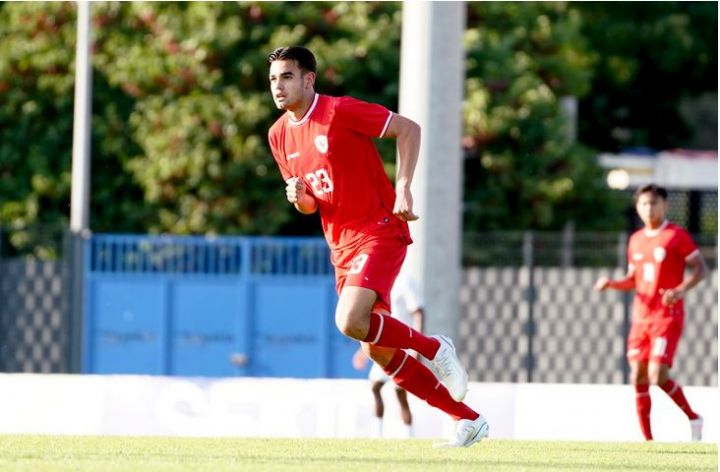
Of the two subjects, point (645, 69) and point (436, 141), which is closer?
point (436, 141)

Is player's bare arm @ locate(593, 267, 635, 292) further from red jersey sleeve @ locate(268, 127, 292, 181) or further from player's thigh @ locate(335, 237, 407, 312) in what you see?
red jersey sleeve @ locate(268, 127, 292, 181)

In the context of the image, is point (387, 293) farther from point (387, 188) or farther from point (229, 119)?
point (229, 119)

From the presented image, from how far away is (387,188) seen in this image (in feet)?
27.5

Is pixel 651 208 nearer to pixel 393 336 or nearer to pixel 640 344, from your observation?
pixel 640 344

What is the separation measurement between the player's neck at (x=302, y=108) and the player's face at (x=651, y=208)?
3.87 m

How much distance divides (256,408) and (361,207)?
3.75 metres

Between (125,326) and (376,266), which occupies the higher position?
(376,266)

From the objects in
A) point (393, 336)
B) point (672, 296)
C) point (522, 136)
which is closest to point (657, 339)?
point (672, 296)

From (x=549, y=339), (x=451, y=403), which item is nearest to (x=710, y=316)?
(x=549, y=339)

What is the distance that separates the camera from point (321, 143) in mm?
8258

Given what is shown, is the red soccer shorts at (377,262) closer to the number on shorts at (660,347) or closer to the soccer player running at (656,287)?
the soccer player running at (656,287)

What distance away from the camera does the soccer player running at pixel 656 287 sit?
11492 mm

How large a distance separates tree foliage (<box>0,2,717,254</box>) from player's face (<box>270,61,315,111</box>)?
1175cm

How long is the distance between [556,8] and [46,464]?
62.3 feet
